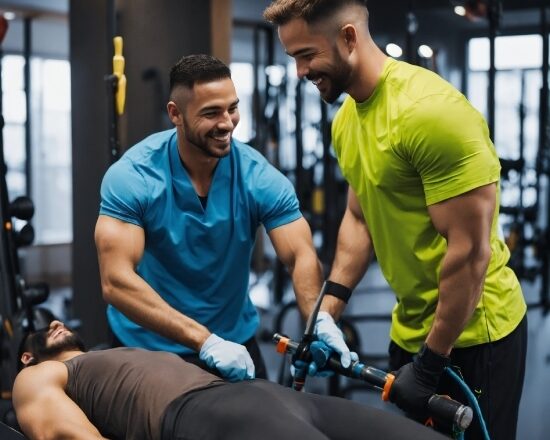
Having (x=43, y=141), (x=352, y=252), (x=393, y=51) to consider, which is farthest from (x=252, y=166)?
(x=43, y=141)

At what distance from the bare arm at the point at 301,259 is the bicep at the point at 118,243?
0.43 meters

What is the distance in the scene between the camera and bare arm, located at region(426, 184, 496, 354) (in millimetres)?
1842

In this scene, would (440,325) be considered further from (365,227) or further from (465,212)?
(365,227)

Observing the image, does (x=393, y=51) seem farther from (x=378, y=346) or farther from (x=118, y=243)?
(x=378, y=346)

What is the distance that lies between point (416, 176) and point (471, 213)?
18cm

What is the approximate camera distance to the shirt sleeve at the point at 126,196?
2.42 m

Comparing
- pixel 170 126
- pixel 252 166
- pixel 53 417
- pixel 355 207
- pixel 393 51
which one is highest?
pixel 393 51

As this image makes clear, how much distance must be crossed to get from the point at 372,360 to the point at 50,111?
5272 millimetres

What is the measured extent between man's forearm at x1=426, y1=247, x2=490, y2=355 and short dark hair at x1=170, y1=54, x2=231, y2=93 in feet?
3.14

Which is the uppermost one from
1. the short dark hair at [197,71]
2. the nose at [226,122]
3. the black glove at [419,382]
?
the short dark hair at [197,71]

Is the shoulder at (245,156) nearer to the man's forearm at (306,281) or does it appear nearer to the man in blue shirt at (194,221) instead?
the man in blue shirt at (194,221)

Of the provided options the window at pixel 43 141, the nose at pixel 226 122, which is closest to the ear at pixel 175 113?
the nose at pixel 226 122

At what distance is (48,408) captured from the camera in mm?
2188

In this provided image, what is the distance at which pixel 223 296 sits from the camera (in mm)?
2621
